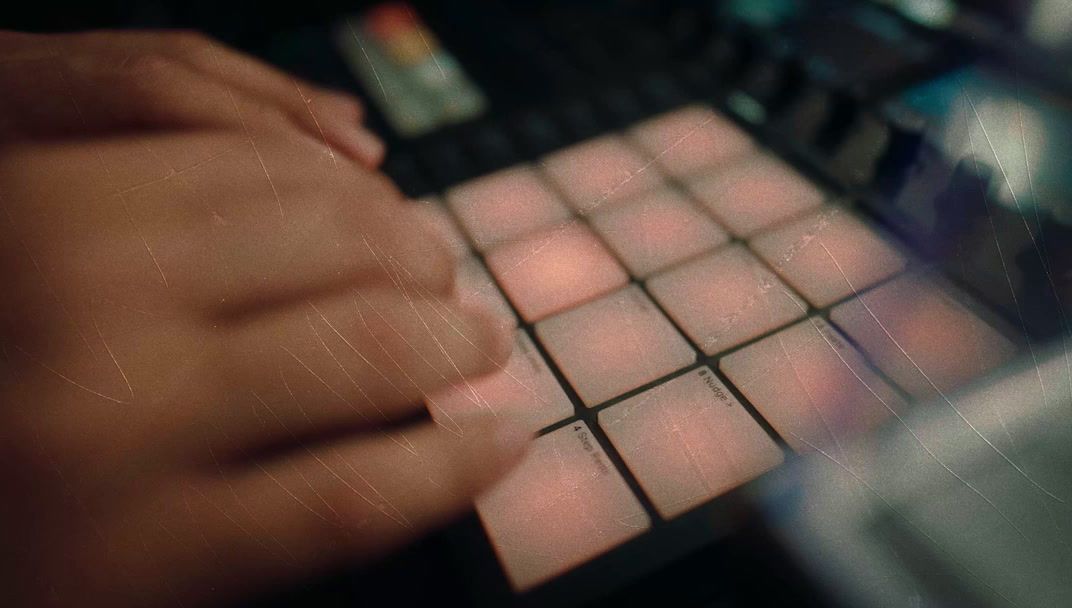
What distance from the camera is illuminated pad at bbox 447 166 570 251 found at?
625 millimetres

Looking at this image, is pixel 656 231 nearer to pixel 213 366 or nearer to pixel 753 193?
pixel 753 193

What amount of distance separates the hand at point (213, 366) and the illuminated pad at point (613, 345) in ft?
0.17

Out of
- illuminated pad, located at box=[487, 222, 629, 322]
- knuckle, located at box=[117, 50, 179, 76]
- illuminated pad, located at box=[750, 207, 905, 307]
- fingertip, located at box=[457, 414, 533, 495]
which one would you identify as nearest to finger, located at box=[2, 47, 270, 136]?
knuckle, located at box=[117, 50, 179, 76]

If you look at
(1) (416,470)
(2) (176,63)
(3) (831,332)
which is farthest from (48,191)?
(3) (831,332)

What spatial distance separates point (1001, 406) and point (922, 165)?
21cm

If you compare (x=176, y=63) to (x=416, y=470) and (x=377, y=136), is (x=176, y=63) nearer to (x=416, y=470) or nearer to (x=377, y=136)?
(x=377, y=136)

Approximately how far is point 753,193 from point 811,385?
8.6 inches

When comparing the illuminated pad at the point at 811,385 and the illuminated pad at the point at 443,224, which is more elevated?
the illuminated pad at the point at 443,224

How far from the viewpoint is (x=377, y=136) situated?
0.71 meters

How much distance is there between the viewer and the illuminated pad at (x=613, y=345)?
497 millimetres

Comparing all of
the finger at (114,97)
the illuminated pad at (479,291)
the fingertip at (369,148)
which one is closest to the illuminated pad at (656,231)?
the illuminated pad at (479,291)

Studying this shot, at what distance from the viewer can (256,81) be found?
687mm

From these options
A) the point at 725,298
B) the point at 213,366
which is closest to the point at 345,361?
the point at 213,366

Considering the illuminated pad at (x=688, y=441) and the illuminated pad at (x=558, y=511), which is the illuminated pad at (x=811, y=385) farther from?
the illuminated pad at (x=558, y=511)
